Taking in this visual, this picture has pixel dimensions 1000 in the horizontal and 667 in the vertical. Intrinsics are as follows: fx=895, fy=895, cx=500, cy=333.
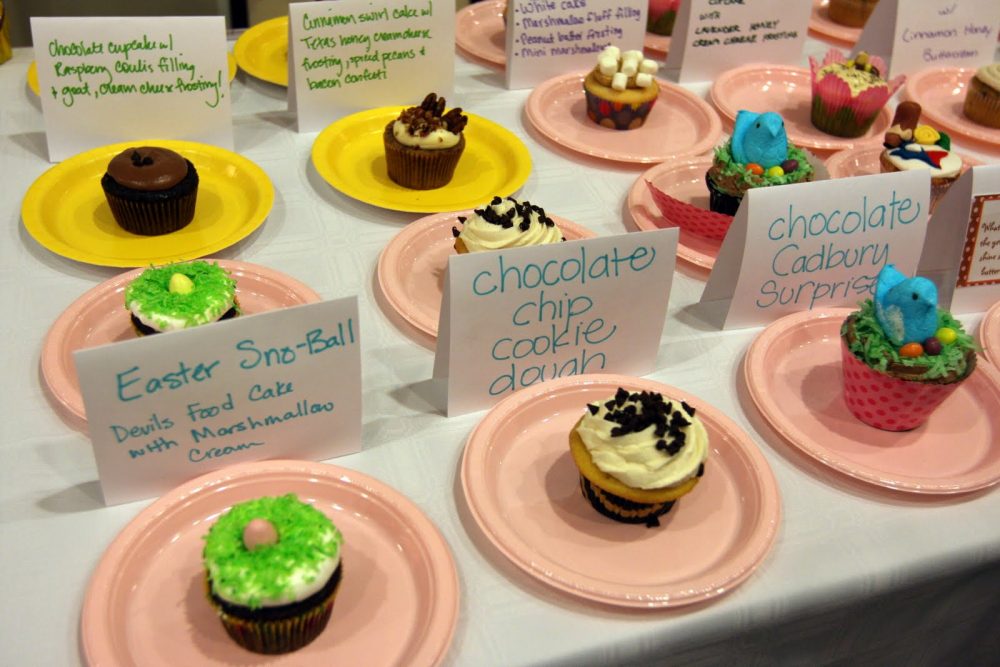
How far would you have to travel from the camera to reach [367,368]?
5.35ft

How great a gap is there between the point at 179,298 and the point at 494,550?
26.5 inches

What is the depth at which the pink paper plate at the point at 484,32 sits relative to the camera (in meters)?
2.66

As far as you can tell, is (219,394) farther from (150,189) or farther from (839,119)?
(839,119)

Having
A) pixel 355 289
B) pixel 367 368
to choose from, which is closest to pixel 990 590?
pixel 367 368

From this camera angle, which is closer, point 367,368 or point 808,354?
point 367,368

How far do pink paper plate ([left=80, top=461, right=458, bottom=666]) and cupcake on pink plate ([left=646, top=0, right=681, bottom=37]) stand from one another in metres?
1.97

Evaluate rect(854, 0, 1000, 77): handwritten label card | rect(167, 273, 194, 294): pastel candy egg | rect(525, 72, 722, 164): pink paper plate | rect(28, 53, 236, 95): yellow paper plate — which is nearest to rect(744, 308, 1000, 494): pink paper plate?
rect(525, 72, 722, 164): pink paper plate

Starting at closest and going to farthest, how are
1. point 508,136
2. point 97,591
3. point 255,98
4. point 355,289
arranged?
point 97,591 < point 355,289 < point 508,136 < point 255,98

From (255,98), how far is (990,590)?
2.03 meters

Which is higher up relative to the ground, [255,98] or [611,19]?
[611,19]

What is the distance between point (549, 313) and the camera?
1545 mm

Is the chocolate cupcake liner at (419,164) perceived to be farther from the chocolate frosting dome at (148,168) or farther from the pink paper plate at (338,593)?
the pink paper plate at (338,593)

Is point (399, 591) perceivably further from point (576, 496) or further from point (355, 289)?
point (355, 289)

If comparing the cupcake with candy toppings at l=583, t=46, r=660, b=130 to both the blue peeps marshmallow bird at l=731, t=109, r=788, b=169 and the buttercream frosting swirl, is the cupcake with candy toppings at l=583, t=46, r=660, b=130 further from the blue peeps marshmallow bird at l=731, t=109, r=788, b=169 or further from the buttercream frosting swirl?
the buttercream frosting swirl
